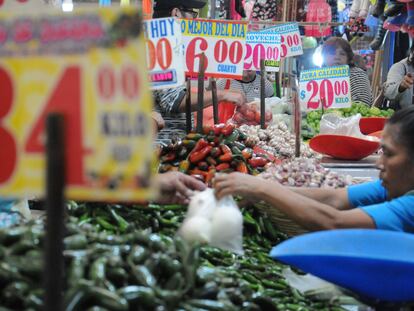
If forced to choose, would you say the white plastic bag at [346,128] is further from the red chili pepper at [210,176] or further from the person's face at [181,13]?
the red chili pepper at [210,176]

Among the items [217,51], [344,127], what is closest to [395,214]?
[217,51]

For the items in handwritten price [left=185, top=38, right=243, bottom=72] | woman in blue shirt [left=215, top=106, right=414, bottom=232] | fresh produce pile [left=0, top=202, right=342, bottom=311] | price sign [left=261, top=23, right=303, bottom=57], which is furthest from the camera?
price sign [left=261, top=23, right=303, bottom=57]

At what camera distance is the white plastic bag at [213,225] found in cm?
236

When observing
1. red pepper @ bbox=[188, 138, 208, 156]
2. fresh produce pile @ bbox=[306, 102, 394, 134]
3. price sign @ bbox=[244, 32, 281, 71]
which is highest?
price sign @ bbox=[244, 32, 281, 71]

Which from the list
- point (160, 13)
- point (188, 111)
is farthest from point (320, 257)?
point (160, 13)

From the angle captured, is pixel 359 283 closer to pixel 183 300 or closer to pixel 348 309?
pixel 348 309

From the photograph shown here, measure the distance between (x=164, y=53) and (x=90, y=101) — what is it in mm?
2562

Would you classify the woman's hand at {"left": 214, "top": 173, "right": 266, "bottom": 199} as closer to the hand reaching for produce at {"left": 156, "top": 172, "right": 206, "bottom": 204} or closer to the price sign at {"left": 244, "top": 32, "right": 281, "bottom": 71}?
the hand reaching for produce at {"left": 156, "top": 172, "right": 206, "bottom": 204}

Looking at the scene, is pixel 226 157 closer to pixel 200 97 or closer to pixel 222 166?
pixel 222 166

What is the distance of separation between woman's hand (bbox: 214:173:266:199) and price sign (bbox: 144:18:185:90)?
1274mm

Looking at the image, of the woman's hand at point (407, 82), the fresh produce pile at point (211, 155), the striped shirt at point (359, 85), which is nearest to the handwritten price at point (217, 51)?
the fresh produce pile at point (211, 155)

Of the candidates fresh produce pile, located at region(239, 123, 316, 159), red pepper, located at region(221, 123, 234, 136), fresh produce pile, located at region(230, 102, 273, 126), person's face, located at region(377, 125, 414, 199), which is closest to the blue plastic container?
person's face, located at region(377, 125, 414, 199)

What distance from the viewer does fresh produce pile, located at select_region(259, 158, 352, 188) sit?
11.7 ft

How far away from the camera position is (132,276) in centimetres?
188
